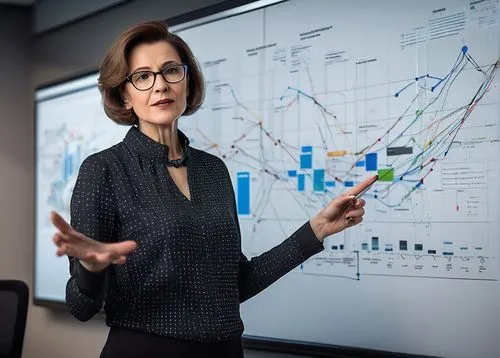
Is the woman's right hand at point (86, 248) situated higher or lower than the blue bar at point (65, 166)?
lower

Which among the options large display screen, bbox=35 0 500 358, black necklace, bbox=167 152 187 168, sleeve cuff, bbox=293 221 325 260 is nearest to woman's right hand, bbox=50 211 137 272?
black necklace, bbox=167 152 187 168

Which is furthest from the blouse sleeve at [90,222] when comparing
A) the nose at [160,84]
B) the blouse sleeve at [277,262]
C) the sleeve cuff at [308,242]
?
the sleeve cuff at [308,242]

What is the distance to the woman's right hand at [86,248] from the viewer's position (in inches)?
47.8

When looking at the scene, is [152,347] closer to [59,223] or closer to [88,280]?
[88,280]

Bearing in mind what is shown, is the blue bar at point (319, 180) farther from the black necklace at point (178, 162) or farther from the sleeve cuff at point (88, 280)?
the sleeve cuff at point (88, 280)

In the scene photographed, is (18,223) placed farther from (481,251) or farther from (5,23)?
(481,251)

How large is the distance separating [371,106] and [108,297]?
0.97 metres

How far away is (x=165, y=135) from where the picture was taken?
5.45ft

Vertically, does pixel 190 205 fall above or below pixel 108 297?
above

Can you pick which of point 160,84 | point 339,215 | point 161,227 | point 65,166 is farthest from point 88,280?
point 65,166

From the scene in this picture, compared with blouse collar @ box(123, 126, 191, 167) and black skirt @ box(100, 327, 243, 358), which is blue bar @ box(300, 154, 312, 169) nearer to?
blouse collar @ box(123, 126, 191, 167)

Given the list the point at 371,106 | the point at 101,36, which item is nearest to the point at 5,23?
the point at 101,36

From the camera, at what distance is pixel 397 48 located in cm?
199

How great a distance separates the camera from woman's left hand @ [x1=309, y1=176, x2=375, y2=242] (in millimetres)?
1603
